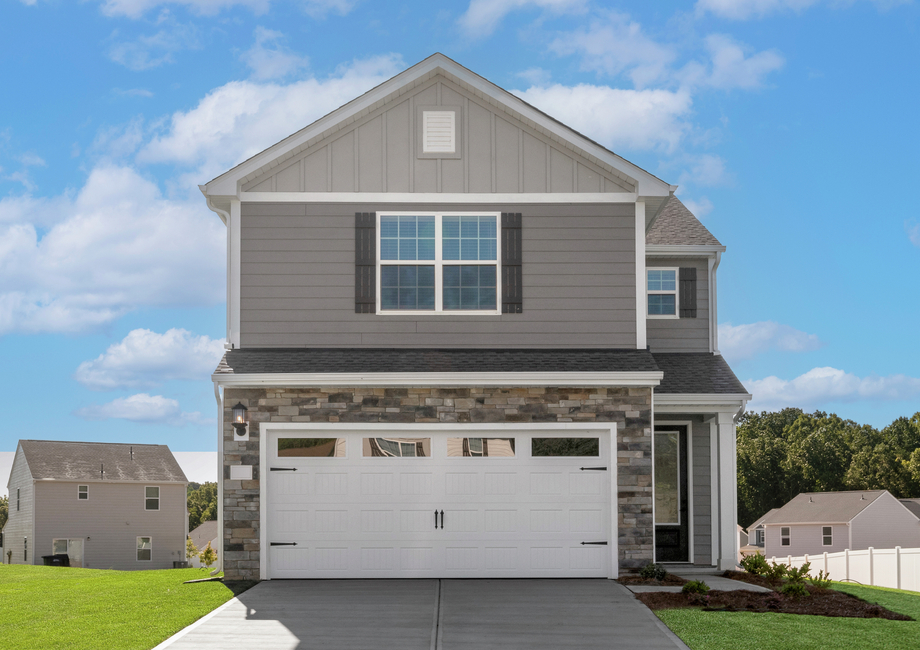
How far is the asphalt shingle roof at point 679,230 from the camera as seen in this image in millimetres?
16375

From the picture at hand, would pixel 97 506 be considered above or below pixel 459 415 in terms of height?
below

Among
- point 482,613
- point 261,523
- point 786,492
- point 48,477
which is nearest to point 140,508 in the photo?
point 48,477

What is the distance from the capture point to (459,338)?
13.4m

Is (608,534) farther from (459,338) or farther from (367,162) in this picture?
(367,162)

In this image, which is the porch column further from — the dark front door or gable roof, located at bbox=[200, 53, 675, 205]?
gable roof, located at bbox=[200, 53, 675, 205]

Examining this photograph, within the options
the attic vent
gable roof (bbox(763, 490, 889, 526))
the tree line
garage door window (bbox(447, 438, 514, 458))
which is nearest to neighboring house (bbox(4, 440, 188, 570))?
garage door window (bbox(447, 438, 514, 458))

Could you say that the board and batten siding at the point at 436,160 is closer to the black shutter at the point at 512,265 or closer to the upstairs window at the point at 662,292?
the black shutter at the point at 512,265

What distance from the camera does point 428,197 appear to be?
1353cm

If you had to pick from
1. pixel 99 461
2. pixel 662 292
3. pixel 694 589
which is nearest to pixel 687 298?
pixel 662 292

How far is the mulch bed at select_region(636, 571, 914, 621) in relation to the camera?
10461 mm

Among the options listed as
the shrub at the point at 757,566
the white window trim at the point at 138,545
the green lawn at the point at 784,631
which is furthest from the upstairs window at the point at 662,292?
the white window trim at the point at 138,545

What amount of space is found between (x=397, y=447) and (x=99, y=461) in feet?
98.8

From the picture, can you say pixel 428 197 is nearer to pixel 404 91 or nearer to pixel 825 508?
pixel 404 91

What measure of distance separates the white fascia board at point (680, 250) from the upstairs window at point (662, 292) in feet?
1.11
